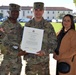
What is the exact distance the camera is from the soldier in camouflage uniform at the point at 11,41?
4543 millimetres

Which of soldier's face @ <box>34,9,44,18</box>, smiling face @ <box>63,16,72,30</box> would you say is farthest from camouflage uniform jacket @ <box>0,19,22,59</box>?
smiling face @ <box>63,16,72,30</box>

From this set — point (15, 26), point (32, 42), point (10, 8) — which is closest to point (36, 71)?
point (32, 42)

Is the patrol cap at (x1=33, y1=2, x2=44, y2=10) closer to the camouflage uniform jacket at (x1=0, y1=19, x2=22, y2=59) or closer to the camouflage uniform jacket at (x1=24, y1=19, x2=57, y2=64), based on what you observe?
the camouflage uniform jacket at (x1=24, y1=19, x2=57, y2=64)

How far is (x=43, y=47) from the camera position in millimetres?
4457

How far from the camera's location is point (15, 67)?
466 centimetres

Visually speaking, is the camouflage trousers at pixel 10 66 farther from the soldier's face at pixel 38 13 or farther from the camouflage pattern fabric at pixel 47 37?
the soldier's face at pixel 38 13

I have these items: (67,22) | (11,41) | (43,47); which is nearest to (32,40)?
(43,47)

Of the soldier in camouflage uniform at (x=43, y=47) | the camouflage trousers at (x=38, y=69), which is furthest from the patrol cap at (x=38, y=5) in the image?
the camouflage trousers at (x=38, y=69)

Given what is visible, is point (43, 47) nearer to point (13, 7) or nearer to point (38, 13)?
point (38, 13)

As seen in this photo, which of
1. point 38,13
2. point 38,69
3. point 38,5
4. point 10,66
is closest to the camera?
point 38,13

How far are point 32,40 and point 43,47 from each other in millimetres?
226

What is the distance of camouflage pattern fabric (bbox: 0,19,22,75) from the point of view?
14.9ft

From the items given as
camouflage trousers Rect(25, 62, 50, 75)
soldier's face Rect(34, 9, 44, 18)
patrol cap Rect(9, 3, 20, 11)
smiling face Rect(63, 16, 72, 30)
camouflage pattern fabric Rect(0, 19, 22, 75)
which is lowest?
camouflage trousers Rect(25, 62, 50, 75)

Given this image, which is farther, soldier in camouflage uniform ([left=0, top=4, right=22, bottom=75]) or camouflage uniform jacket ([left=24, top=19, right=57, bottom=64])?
soldier in camouflage uniform ([left=0, top=4, right=22, bottom=75])
